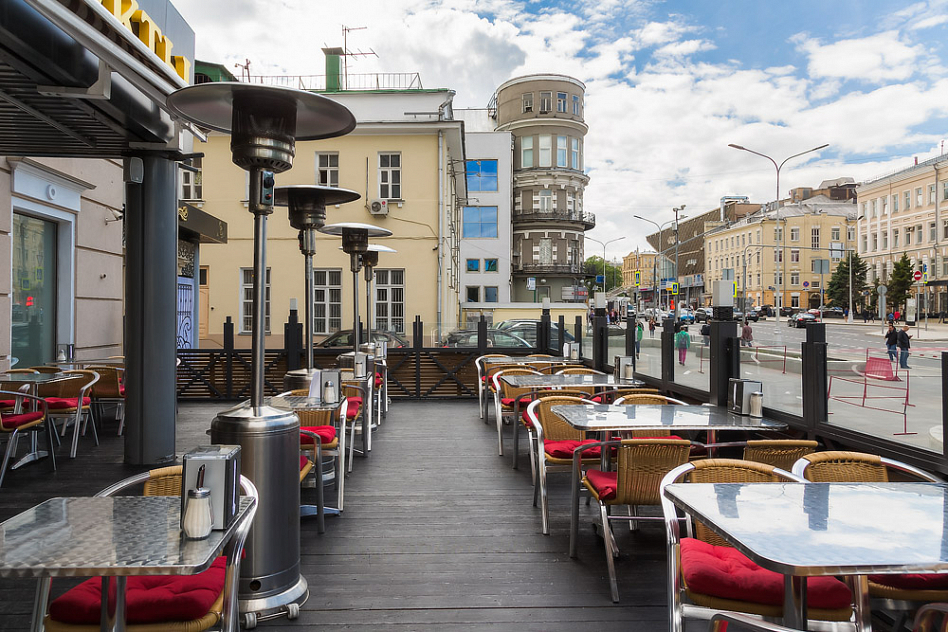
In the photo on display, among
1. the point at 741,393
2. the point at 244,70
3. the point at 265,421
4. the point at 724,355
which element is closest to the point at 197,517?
the point at 265,421

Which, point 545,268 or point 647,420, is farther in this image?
point 545,268

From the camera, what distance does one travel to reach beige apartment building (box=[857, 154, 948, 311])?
149 ft

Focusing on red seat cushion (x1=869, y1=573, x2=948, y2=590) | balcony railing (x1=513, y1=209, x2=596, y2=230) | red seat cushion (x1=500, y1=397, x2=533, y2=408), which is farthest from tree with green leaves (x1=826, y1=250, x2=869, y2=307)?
red seat cushion (x1=869, y1=573, x2=948, y2=590)

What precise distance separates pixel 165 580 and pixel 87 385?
535 cm

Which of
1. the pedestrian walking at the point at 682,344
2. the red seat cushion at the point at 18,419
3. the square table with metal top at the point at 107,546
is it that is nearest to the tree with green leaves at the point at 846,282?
the pedestrian walking at the point at 682,344

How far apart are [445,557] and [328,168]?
16.5 meters

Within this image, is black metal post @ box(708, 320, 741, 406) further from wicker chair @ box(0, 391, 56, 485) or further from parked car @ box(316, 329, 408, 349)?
parked car @ box(316, 329, 408, 349)

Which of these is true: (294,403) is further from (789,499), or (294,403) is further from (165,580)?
(789,499)

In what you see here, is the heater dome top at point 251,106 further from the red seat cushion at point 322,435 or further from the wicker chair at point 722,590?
the wicker chair at point 722,590

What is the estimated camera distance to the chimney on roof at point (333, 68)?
72.3ft

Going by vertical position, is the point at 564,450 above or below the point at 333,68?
below

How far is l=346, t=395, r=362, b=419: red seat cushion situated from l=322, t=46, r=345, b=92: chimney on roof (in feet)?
57.2

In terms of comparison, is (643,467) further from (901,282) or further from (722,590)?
(901,282)

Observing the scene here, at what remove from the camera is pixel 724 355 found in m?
5.89
